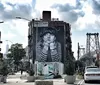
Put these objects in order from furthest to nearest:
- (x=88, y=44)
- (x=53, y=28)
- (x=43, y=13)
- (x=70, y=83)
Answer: (x=88, y=44) < (x=43, y=13) < (x=53, y=28) < (x=70, y=83)

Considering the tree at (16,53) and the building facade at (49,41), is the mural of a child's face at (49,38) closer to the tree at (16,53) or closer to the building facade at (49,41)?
the building facade at (49,41)

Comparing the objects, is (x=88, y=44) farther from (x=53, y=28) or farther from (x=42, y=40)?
(x=42, y=40)

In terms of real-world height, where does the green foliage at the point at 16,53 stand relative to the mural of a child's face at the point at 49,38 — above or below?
below

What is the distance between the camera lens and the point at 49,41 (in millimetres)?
101562

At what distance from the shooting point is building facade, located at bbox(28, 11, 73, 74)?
103 metres

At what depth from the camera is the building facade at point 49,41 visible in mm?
102850

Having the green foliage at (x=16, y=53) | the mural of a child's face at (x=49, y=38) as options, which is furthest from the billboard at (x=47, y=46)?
the green foliage at (x=16, y=53)

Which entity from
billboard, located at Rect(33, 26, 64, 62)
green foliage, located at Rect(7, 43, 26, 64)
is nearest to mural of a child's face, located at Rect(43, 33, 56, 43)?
billboard, located at Rect(33, 26, 64, 62)

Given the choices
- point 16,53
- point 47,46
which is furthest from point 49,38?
point 16,53

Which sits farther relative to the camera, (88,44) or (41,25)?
(88,44)

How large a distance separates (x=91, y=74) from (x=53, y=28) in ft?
261

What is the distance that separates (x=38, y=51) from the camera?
10444 cm

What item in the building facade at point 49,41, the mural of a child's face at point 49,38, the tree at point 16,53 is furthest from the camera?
the tree at point 16,53

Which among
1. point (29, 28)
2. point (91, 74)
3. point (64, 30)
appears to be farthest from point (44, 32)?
point (91, 74)
